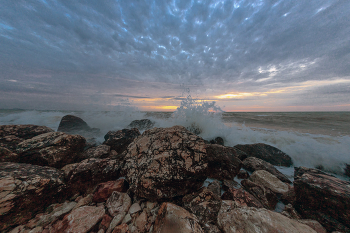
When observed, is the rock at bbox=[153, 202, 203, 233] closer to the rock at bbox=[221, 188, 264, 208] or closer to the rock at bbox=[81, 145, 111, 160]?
the rock at bbox=[221, 188, 264, 208]

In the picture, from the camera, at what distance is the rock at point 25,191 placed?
1.82 metres

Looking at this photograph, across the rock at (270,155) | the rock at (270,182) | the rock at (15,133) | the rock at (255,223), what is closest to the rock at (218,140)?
the rock at (270,155)

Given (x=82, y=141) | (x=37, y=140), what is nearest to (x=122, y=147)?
(x=82, y=141)

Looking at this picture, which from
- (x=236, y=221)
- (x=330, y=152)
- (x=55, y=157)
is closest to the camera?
(x=236, y=221)

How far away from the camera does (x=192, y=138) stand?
259 centimetres

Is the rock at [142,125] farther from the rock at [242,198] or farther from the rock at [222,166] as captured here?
the rock at [242,198]

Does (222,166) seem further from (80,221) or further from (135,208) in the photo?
(80,221)

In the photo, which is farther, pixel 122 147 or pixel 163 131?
pixel 122 147

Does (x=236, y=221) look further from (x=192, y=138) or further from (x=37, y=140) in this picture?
(x=37, y=140)

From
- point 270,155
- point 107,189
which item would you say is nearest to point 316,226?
point 270,155

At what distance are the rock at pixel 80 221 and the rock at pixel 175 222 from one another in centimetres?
96

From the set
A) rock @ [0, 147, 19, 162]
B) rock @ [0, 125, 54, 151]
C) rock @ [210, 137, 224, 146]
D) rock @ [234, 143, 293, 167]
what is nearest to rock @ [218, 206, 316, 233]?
rock @ [234, 143, 293, 167]

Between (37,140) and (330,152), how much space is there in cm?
1075

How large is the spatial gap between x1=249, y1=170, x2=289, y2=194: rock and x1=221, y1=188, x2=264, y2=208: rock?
88cm
